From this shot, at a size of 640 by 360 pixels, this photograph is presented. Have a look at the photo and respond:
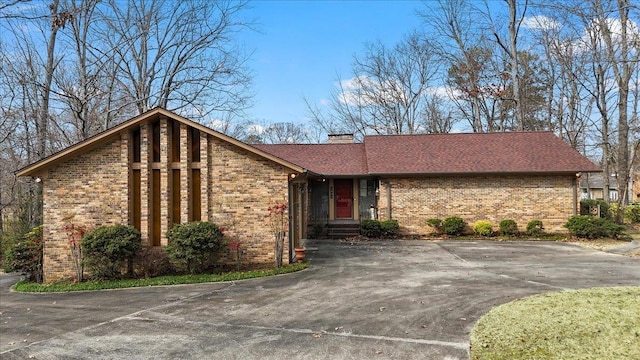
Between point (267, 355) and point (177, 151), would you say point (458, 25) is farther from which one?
point (267, 355)

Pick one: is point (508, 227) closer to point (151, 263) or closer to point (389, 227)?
point (389, 227)

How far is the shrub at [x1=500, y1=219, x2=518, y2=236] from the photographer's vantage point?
1761cm

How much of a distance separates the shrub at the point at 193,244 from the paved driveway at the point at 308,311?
39.9 inches

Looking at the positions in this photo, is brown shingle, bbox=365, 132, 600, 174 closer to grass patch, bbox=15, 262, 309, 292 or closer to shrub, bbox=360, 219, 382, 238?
shrub, bbox=360, 219, 382, 238

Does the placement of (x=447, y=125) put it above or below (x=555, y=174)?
above

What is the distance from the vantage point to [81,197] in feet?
37.8

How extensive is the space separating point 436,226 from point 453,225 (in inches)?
31.5

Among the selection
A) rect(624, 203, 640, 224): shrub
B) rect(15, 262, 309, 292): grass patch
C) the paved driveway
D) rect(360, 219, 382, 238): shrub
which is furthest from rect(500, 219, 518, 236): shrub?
rect(15, 262, 309, 292): grass patch

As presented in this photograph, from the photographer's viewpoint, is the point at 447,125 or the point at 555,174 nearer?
the point at 555,174

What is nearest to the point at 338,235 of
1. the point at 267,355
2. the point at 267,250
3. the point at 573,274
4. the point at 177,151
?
the point at 267,250

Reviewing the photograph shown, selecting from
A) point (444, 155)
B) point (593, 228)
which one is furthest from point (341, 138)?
point (593, 228)

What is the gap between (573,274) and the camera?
10172 mm

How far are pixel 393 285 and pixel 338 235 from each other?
958 cm

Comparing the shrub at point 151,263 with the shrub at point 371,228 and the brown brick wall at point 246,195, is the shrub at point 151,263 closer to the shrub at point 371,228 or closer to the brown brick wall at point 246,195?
the brown brick wall at point 246,195
